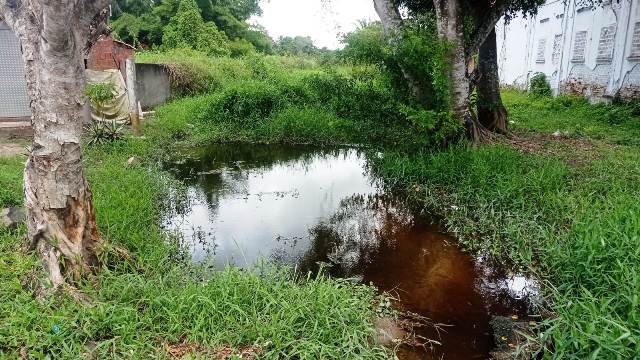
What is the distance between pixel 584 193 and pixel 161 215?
18.1ft

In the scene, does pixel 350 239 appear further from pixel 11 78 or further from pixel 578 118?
pixel 578 118

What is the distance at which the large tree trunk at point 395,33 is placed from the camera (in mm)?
7547

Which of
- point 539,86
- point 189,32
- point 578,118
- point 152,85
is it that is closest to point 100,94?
point 152,85

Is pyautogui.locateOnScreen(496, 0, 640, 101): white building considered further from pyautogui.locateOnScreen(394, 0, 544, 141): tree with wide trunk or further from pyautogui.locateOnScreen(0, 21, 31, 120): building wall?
pyautogui.locateOnScreen(0, 21, 31, 120): building wall

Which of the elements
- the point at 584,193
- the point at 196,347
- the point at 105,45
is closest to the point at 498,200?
the point at 584,193

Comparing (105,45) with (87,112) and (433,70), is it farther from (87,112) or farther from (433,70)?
(433,70)

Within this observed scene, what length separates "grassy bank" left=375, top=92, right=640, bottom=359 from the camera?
3059 mm

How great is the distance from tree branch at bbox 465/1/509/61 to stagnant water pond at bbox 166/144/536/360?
3.06m

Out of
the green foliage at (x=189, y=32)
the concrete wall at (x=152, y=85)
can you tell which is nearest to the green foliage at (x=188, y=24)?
the green foliage at (x=189, y=32)

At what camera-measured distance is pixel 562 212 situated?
530 centimetres

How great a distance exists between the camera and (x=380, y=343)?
3.47 meters

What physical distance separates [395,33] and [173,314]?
19.9 feet

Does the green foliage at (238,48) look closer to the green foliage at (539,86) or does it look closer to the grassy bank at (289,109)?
the grassy bank at (289,109)

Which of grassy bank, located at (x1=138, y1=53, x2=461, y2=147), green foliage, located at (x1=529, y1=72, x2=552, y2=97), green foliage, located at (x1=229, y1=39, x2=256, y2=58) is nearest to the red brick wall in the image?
grassy bank, located at (x1=138, y1=53, x2=461, y2=147)
